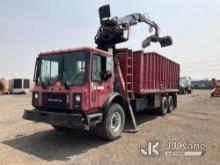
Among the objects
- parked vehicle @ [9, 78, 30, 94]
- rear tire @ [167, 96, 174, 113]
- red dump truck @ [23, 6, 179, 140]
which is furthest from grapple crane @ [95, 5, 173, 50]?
parked vehicle @ [9, 78, 30, 94]

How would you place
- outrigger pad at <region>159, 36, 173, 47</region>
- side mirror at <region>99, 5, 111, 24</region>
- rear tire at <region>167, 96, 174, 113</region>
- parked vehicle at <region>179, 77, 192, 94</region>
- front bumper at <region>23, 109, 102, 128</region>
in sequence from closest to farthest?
front bumper at <region>23, 109, 102, 128</region>, side mirror at <region>99, 5, 111, 24</region>, outrigger pad at <region>159, 36, 173, 47</region>, rear tire at <region>167, 96, 174, 113</region>, parked vehicle at <region>179, 77, 192, 94</region>

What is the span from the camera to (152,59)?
33.9 feet

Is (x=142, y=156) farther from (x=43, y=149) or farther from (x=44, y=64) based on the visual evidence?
(x=44, y=64)

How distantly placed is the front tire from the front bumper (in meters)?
0.31

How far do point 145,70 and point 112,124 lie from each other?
3.12 metres

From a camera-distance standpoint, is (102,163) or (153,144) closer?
(102,163)

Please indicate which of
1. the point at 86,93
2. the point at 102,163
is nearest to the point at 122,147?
the point at 102,163

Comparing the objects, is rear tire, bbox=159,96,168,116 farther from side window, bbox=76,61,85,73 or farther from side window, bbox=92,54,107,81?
side window, bbox=76,61,85,73

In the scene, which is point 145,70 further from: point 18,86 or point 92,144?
point 18,86

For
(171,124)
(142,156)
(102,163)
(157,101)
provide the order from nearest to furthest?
(102,163) → (142,156) → (171,124) → (157,101)

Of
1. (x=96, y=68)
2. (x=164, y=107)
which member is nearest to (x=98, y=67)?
(x=96, y=68)

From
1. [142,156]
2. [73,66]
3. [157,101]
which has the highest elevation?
[73,66]

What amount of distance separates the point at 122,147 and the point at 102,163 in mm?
1323

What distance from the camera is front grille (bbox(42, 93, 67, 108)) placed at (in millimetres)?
6570
